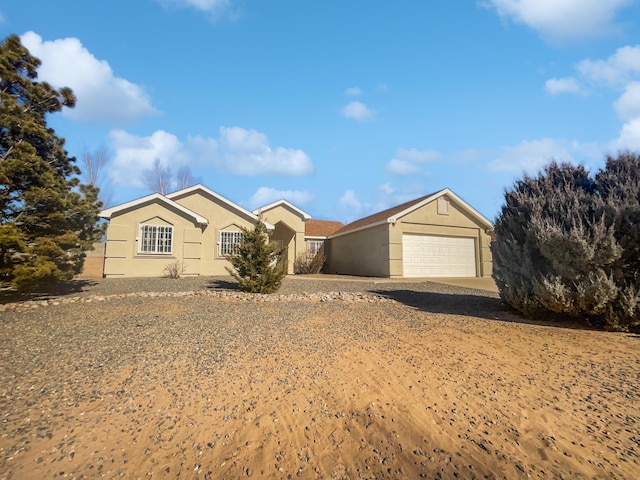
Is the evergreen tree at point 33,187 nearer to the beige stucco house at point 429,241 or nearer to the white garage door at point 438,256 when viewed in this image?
the beige stucco house at point 429,241

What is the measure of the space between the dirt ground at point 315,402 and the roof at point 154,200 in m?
9.44

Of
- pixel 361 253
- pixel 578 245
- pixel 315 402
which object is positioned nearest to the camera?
pixel 315 402

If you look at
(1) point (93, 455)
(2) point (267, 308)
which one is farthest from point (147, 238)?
(1) point (93, 455)

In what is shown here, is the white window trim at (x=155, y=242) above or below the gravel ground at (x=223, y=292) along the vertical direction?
above

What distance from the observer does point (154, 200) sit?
15031mm

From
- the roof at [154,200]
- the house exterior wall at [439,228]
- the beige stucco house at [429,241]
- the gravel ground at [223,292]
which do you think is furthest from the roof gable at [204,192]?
the house exterior wall at [439,228]

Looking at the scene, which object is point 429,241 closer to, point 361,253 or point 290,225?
point 361,253

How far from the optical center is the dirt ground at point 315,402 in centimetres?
249

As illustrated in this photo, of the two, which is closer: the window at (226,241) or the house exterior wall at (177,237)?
the house exterior wall at (177,237)

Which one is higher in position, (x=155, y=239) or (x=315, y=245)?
(x=315, y=245)

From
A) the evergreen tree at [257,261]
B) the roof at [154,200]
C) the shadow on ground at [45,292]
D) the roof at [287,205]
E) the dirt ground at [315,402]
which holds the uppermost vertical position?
the roof at [287,205]

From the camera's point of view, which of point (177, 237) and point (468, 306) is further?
point (177, 237)

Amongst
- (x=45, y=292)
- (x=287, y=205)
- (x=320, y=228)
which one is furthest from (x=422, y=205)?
(x=45, y=292)

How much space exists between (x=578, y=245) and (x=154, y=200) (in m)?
15.4
